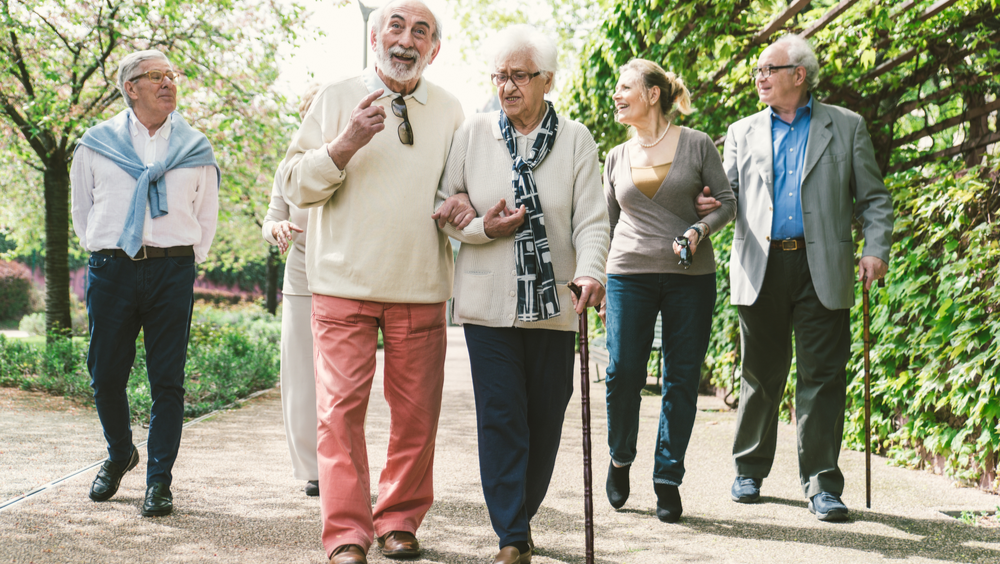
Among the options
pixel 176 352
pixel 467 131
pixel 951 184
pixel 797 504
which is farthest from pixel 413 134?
pixel 951 184

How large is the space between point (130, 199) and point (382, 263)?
1447 mm

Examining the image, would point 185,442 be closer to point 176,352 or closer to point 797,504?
point 176,352

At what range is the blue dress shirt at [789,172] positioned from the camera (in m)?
3.67

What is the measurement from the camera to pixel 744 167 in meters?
3.90

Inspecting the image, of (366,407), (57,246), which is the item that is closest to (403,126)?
(366,407)

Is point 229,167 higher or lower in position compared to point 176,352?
higher

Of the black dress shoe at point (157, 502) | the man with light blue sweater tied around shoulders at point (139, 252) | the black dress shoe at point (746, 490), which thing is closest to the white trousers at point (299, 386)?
the man with light blue sweater tied around shoulders at point (139, 252)

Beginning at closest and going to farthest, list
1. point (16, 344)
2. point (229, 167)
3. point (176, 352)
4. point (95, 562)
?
point (95, 562) < point (176, 352) < point (16, 344) < point (229, 167)

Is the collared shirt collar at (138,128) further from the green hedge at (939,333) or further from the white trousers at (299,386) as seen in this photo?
the green hedge at (939,333)

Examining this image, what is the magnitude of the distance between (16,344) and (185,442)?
4801 mm

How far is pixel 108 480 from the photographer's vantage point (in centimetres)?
368

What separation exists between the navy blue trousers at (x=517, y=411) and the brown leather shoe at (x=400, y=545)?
35cm

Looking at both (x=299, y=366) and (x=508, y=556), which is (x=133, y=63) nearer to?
(x=299, y=366)

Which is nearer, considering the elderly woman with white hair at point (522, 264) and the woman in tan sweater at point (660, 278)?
the elderly woman with white hair at point (522, 264)
